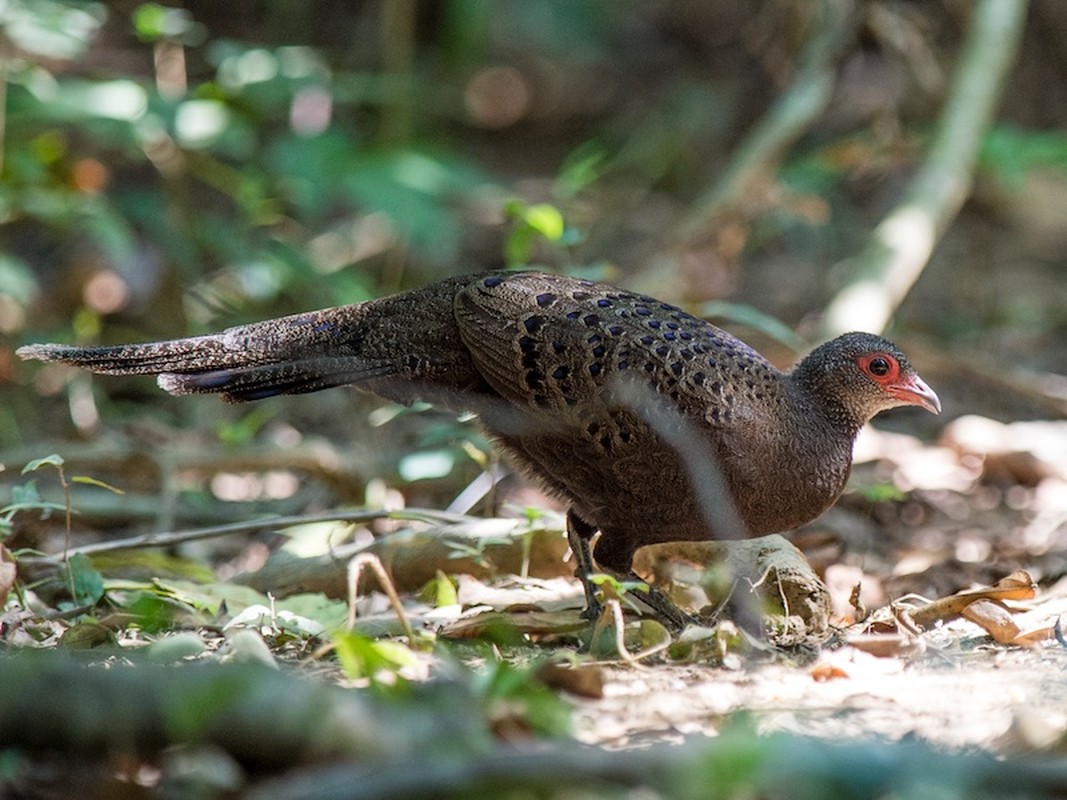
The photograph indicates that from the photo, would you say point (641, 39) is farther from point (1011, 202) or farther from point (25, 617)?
point (25, 617)

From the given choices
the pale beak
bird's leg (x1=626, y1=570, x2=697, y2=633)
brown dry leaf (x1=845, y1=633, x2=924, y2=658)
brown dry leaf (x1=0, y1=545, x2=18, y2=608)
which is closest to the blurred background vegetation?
the pale beak

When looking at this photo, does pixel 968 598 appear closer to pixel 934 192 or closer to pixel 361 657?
pixel 361 657

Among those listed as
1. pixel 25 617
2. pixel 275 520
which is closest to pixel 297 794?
pixel 25 617

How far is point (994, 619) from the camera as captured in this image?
3578 millimetres

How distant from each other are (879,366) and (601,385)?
97cm

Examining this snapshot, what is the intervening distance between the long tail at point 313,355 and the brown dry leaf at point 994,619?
5.15 feet

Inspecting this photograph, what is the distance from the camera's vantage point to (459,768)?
204 cm

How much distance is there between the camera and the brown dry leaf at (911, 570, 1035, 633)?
3695 millimetres

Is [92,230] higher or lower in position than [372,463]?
higher

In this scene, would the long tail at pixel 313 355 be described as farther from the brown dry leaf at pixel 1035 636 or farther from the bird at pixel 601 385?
the brown dry leaf at pixel 1035 636

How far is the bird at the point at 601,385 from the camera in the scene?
377 centimetres

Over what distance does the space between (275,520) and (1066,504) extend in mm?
3165

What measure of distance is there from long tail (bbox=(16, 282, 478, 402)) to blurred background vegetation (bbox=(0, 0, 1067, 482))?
2.34 feet

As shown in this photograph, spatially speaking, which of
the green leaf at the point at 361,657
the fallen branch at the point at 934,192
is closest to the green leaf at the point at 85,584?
the green leaf at the point at 361,657
